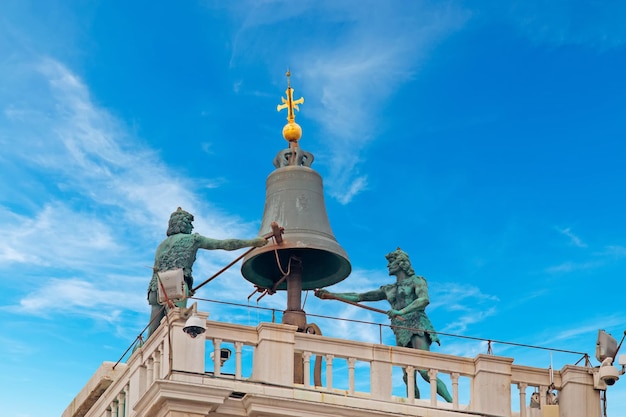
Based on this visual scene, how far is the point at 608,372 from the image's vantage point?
29.9 metres

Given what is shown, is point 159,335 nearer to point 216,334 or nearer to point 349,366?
point 216,334

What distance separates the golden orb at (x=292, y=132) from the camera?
3331cm

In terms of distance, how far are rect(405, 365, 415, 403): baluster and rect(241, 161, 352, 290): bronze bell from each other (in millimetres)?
3139

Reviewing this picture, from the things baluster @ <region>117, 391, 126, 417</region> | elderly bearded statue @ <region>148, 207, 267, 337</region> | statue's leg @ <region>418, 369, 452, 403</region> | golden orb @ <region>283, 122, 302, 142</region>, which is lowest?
baluster @ <region>117, 391, 126, 417</region>

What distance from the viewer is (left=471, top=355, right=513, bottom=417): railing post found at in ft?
96.7

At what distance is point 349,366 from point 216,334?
2.26 m

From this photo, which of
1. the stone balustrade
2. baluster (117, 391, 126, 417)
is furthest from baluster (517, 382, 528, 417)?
baluster (117, 391, 126, 417)

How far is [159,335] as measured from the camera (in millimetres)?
28547

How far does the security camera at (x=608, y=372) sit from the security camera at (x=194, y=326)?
683cm

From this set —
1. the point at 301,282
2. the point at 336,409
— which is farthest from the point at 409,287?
the point at 336,409

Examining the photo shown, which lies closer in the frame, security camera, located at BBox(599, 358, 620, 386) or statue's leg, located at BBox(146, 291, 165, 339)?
security camera, located at BBox(599, 358, 620, 386)

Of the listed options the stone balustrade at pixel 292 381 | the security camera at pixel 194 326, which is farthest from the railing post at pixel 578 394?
the security camera at pixel 194 326

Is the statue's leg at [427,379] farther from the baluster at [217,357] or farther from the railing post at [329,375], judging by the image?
the baluster at [217,357]

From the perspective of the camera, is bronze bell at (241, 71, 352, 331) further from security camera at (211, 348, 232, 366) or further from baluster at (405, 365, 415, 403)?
security camera at (211, 348, 232, 366)
